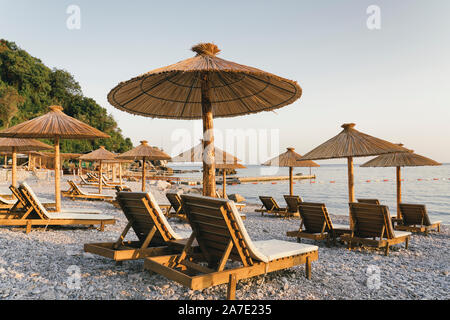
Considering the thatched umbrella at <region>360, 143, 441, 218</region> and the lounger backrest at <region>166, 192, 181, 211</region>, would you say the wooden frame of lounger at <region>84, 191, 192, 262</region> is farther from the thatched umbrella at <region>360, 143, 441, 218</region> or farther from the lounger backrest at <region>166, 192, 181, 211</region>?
the thatched umbrella at <region>360, 143, 441, 218</region>

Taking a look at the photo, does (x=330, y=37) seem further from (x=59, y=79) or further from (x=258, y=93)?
(x=59, y=79)

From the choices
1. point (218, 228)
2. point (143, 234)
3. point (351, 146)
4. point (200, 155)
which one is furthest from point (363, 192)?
point (218, 228)

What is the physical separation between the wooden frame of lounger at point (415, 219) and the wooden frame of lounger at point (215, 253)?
20.3ft

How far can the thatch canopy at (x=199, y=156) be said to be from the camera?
423 inches

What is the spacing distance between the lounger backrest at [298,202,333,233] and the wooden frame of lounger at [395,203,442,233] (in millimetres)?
3238

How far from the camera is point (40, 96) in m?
52.3

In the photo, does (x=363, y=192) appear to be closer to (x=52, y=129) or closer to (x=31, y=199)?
(x=52, y=129)

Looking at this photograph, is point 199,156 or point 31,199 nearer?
point 31,199

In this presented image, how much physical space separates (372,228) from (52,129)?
271 inches

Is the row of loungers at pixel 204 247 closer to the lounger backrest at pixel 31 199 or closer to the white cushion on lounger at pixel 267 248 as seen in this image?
the white cushion on lounger at pixel 267 248

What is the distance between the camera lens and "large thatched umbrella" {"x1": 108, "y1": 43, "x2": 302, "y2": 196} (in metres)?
3.83

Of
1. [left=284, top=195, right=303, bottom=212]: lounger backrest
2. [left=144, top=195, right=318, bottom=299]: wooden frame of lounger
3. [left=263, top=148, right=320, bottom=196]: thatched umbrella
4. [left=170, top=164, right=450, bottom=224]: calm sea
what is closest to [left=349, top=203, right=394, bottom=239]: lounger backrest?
[left=144, top=195, right=318, bottom=299]: wooden frame of lounger

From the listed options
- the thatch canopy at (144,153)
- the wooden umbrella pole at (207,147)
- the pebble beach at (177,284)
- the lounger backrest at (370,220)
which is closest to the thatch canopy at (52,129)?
the pebble beach at (177,284)
